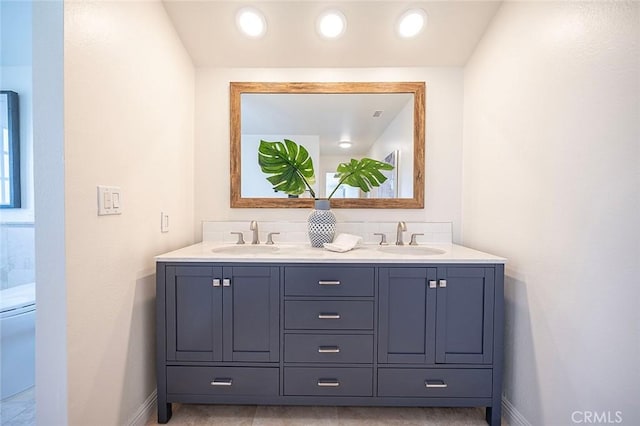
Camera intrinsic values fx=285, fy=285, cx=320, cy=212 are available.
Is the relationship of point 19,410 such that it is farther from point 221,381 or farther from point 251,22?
point 251,22

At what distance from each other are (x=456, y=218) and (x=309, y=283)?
124 cm

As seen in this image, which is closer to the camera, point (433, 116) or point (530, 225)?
point (530, 225)

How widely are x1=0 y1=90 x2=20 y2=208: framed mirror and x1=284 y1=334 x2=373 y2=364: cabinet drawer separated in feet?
7.67

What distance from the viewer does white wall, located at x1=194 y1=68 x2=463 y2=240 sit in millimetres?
2027

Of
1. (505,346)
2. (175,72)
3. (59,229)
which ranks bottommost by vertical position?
(505,346)

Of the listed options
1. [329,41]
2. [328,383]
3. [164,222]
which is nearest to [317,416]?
[328,383]

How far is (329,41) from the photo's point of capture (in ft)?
6.07

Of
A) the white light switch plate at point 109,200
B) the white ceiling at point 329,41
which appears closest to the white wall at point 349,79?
the white ceiling at point 329,41

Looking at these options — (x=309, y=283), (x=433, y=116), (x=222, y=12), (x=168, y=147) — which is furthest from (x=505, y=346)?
(x=222, y=12)

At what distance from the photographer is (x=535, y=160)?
4.42ft

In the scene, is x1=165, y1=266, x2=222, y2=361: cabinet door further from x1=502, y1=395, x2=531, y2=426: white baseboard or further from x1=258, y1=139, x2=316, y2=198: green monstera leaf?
x1=502, y1=395, x2=531, y2=426: white baseboard

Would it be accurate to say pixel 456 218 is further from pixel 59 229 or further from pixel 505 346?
pixel 59 229

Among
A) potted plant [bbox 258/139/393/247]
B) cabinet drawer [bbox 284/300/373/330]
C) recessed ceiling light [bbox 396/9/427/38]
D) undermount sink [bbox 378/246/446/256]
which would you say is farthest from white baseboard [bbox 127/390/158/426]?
recessed ceiling light [bbox 396/9/427/38]

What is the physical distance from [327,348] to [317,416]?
16.1 inches
